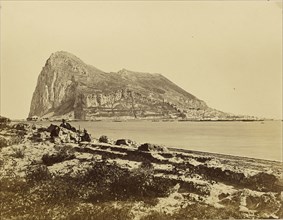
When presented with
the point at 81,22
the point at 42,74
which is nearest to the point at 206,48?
the point at 81,22

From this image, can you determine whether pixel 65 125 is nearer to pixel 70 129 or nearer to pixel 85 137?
pixel 70 129

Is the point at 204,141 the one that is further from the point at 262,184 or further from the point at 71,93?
the point at 71,93

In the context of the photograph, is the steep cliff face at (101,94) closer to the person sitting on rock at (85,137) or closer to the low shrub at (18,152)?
the person sitting on rock at (85,137)

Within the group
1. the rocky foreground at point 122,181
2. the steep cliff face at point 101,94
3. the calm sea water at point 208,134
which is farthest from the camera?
the calm sea water at point 208,134

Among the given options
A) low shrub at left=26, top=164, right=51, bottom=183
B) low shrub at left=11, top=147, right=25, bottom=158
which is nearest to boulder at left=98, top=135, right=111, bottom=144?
low shrub at left=26, top=164, right=51, bottom=183

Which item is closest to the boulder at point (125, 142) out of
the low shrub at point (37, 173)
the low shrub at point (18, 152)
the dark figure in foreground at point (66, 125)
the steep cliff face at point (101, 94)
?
the steep cliff face at point (101, 94)

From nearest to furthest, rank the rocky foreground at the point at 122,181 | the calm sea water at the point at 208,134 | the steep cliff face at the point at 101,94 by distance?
the rocky foreground at the point at 122,181, the steep cliff face at the point at 101,94, the calm sea water at the point at 208,134

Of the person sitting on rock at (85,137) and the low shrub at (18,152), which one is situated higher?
the person sitting on rock at (85,137)
